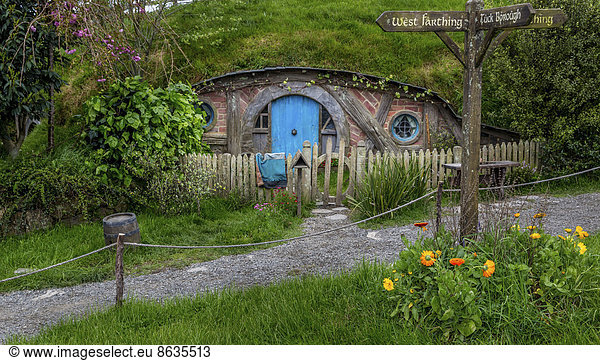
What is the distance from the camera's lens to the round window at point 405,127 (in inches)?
463

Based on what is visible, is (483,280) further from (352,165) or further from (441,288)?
(352,165)

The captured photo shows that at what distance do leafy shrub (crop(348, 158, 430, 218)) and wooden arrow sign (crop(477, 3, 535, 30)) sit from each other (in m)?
3.85

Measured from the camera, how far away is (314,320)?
3.74 meters

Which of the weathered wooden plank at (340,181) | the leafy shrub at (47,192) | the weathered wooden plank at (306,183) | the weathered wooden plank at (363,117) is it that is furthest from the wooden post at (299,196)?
the weathered wooden plank at (363,117)

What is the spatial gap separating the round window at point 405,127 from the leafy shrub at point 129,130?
18.7 feet

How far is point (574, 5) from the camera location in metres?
8.83

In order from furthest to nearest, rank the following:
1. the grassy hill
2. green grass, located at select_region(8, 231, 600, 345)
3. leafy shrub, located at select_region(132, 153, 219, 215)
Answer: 1. the grassy hill
2. leafy shrub, located at select_region(132, 153, 219, 215)
3. green grass, located at select_region(8, 231, 600, 345)

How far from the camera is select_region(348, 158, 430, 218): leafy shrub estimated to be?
301 inches

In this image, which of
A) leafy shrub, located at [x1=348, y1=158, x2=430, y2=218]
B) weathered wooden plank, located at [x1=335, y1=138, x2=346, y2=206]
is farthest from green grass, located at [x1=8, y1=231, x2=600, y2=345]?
weathered wooden plank, located at [x1=335, y1=138, x2=346, y2=206]

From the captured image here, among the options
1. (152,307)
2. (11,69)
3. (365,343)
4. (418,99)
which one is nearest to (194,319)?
(152,307)

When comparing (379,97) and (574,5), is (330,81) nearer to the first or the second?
(379,97)

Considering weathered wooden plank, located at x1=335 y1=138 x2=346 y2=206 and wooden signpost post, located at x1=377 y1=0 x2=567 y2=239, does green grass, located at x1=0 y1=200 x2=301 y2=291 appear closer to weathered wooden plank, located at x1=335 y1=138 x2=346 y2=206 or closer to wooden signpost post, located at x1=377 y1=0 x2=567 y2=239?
weathered wooden plank, located at x1=335 y1=138 x2=346 y2=206

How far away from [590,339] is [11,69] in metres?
8.27

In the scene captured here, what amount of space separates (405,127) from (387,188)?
4626 millimetres
